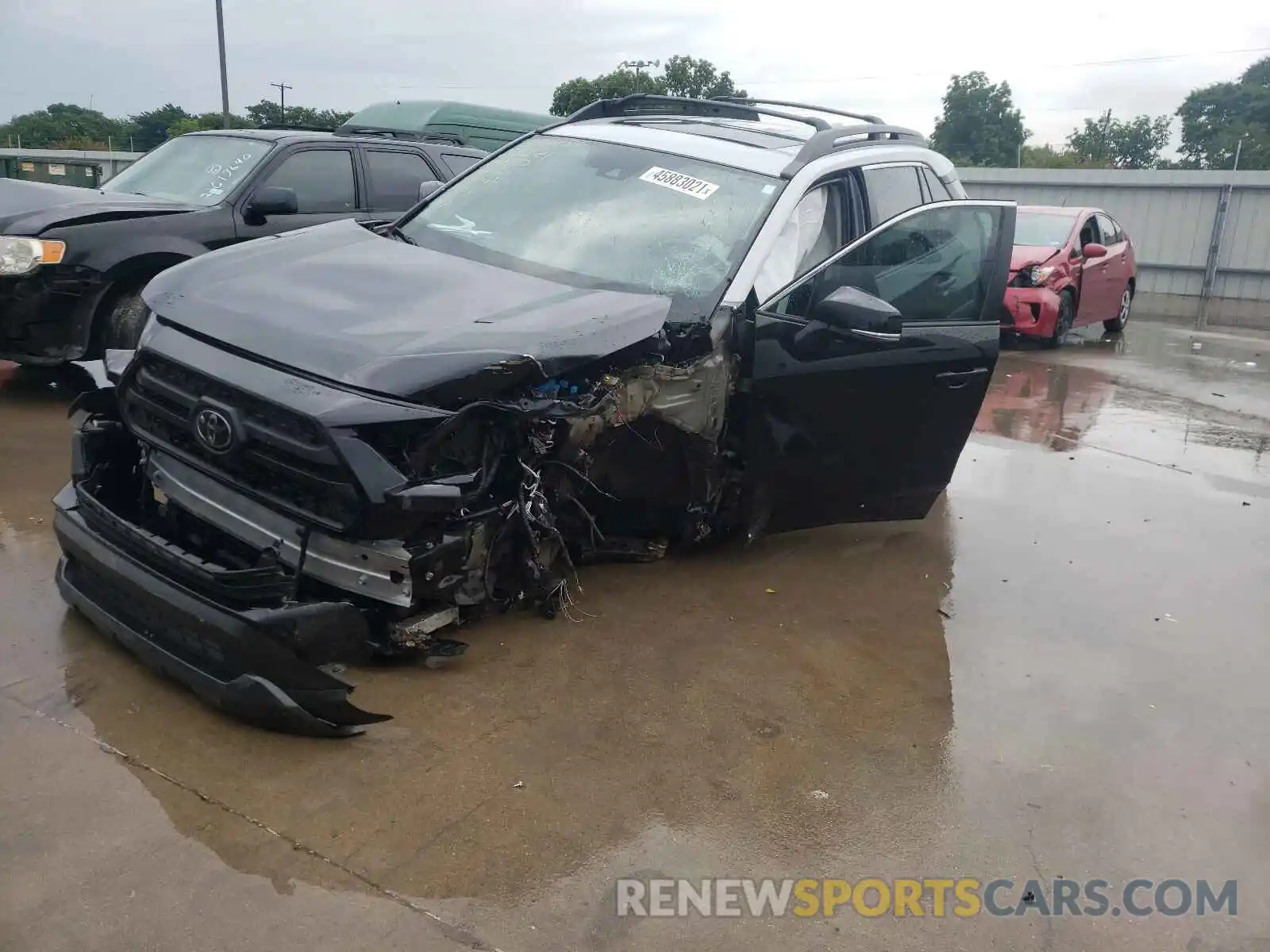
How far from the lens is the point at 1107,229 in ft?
40.8

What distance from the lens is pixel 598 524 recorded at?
4.12 m

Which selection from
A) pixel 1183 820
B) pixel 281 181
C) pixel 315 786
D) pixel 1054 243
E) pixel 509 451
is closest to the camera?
pixel 315 786

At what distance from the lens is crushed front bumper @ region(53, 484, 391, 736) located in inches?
110

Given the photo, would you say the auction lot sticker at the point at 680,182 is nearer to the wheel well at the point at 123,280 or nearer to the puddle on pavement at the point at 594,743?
the puddle on pavement at the point at 594,743

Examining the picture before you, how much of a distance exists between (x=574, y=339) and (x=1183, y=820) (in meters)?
2.40

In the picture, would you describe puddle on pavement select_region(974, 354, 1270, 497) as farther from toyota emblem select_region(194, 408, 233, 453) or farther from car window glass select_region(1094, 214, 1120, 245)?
toyota emblem select_region(194, 408, 233, 453)

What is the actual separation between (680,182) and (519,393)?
168 centimetres

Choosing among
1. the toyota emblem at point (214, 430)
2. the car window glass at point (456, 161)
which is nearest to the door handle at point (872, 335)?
the toyota emblem at point (214, 430)

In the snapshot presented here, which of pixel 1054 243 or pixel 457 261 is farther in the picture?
pixel 1054 243

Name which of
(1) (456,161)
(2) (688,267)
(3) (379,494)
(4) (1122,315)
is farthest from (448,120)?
(3) (379,494)

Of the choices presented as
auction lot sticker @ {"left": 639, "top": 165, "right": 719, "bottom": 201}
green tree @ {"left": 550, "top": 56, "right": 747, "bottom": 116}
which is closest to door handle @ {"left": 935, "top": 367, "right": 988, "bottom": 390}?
auction lot sticker @ {"left": 639, "top": 165, "right": 719, "bottom": 201}

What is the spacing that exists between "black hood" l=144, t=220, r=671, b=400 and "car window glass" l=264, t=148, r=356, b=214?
3.33 m

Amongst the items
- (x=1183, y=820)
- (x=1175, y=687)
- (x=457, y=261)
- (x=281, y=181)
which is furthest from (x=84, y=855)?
(x=281, y=181)

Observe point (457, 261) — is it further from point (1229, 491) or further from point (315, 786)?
point (1229, 491)
